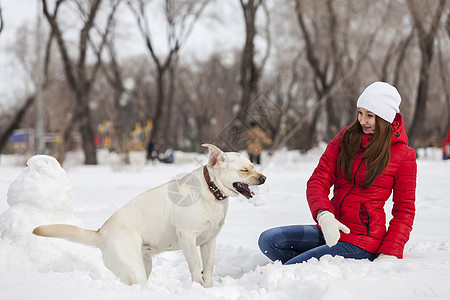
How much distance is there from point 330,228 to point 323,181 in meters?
0.47

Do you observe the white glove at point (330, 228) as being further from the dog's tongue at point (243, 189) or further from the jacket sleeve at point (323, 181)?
the dog's tongue at point (243, 189)

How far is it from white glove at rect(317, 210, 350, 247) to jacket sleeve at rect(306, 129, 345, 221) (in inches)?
4.7

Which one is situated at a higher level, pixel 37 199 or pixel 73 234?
pixel 73 234

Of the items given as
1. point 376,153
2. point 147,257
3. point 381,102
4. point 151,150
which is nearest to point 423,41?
point 151,150

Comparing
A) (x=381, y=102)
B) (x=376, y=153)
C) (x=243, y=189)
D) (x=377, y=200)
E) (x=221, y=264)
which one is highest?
(x=381, y=102)

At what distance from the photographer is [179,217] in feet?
9.75

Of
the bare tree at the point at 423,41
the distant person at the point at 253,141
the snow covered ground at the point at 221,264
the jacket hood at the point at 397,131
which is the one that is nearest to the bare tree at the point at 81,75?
the distant person at the point at 253,141

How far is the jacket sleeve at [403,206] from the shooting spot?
313cm

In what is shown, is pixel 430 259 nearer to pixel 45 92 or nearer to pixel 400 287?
pixel 400 287

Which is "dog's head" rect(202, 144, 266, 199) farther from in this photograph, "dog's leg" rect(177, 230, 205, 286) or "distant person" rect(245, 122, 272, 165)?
"distant person" rect(245, 122, 272, 165)

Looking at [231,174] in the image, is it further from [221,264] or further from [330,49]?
[330,49]

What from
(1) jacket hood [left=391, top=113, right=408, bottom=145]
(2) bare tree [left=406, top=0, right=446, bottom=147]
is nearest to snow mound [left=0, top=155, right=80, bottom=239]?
(1) jacket hood [left=391, top=113, right=408, bottom=145]

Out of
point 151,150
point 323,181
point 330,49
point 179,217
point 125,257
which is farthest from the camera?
point 330,49

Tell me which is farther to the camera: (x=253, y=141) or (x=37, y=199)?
(x=253, y=141)
